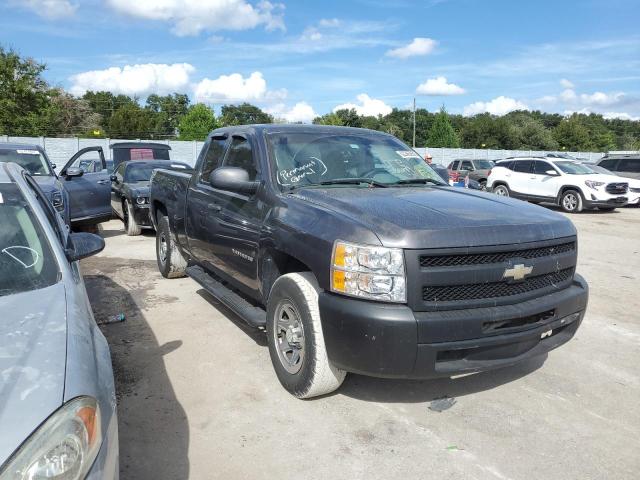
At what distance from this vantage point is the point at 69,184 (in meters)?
9.98

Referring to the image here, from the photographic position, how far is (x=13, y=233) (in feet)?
9.41

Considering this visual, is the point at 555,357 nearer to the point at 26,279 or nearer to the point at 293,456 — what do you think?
the point at 293,456

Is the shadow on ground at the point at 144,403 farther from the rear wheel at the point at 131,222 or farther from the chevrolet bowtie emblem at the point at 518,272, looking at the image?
the rear wheel at the point at 131,222

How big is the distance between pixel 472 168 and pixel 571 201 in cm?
856

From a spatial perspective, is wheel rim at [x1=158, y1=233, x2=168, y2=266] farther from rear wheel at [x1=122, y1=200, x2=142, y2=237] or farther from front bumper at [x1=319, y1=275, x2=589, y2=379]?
front bumper at [x1=319, y1=275, x2=589, y2=379]

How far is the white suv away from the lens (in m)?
15.8

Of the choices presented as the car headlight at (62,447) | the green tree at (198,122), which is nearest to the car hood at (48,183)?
the car headlight at (62,447)

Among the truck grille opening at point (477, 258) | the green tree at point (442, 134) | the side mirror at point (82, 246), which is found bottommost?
the truck grille opening at point (477, 258)

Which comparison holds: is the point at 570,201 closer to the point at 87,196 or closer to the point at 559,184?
the point at 559,184

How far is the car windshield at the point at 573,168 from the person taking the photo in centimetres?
1656

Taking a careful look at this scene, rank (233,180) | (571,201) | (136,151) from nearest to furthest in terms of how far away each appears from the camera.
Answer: (233,180) → (136,151) → (571,201)

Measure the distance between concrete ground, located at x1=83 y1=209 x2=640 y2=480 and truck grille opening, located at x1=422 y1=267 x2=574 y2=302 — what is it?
33.3 inches

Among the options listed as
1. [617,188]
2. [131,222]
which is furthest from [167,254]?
[617,188]

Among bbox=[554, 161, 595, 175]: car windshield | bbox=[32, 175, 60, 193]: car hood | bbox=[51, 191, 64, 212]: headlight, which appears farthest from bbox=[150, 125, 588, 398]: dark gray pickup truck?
bbox=[554, 161, 595, 175]: car windshield
